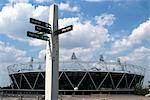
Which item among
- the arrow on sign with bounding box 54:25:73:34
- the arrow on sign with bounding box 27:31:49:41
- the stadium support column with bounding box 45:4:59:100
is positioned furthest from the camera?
the stadium support column with bounding box 45:4:59:100

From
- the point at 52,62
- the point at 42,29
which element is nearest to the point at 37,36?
the point at 42,29

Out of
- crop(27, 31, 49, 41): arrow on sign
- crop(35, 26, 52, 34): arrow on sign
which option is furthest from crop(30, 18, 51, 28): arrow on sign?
crop(27, 31, 49, 41): arrow on sign

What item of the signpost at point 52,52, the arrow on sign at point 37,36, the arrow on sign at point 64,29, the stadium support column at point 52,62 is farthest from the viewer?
the stadium support column at point 52,62

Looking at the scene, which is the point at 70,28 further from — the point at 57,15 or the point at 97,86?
the point at 97,86

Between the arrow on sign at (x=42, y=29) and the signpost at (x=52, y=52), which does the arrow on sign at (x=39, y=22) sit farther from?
the arrow on sign at (x=42, y=29)

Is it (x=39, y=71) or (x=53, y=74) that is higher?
(x=39, y=71)

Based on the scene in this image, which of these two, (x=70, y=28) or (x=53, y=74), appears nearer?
(x=70, y=28)

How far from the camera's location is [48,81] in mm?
29109

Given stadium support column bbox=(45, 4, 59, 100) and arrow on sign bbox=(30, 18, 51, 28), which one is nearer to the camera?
arrow on sign bbox=(30, 18, 51, 28)

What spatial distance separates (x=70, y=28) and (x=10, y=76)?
120m

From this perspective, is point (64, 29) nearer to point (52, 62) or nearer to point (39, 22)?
point (39, 22)

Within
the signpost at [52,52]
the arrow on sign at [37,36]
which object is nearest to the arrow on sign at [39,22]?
the signpost at [52,52]

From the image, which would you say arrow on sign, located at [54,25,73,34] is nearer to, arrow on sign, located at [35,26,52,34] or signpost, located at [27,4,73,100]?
signpost, located at [27,4,73,100]

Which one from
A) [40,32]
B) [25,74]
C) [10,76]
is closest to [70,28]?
[40,32]
